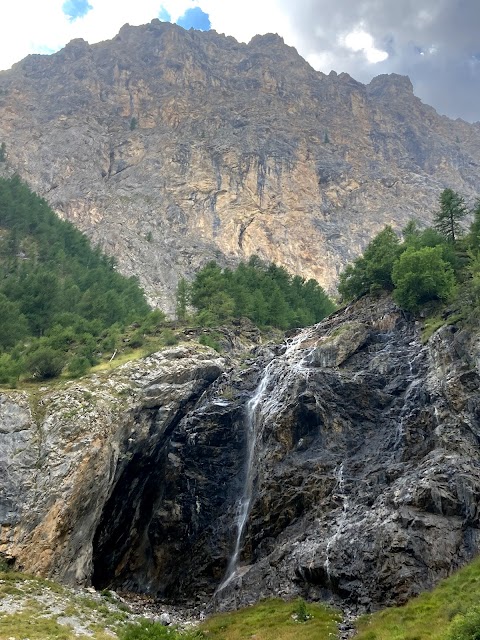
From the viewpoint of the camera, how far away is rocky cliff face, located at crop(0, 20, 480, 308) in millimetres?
113562

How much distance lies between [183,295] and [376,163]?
10609 cm

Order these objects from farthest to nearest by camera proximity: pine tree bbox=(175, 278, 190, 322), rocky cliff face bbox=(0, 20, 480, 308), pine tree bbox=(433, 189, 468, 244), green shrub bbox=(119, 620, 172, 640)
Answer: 1. rocky cliff face bbox=(0, 20, 480, 308)
2. pine tree bbox=(175, 278, 190, 322)
3. pine tree bbox=(433, 189, 468, 244)
4. green shrub bbox=(119, 620, 172, 640)

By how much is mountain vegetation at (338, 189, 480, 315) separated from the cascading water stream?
8918mm

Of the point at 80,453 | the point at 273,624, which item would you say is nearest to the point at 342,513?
the point at 273,624

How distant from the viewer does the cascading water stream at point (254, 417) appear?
32781 millimetres

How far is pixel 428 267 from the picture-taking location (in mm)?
41781

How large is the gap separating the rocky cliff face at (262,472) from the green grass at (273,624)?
1492 mm

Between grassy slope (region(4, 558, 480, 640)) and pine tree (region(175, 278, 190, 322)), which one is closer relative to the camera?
grassy slope (region(4, 558, 480, 640))

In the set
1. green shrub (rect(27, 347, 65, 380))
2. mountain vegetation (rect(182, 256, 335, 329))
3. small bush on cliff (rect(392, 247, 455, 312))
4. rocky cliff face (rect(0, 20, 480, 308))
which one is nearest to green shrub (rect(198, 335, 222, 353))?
mountain vegetation (rect(182, 256, 335, 329))

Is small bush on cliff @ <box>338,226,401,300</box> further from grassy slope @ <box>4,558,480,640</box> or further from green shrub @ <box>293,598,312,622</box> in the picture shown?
green shrub @ <box>293,598,312,622</box>

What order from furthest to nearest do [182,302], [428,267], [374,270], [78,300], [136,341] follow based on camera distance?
[182,302] → [78,300] → [374,270] → [136,341] → [428,267]

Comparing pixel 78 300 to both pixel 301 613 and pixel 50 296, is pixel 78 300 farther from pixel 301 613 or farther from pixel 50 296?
pixel 301 613

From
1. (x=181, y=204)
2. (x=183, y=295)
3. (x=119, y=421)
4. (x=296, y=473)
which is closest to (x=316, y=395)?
(x=296, y=473)

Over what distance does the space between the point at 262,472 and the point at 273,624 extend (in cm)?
1134
